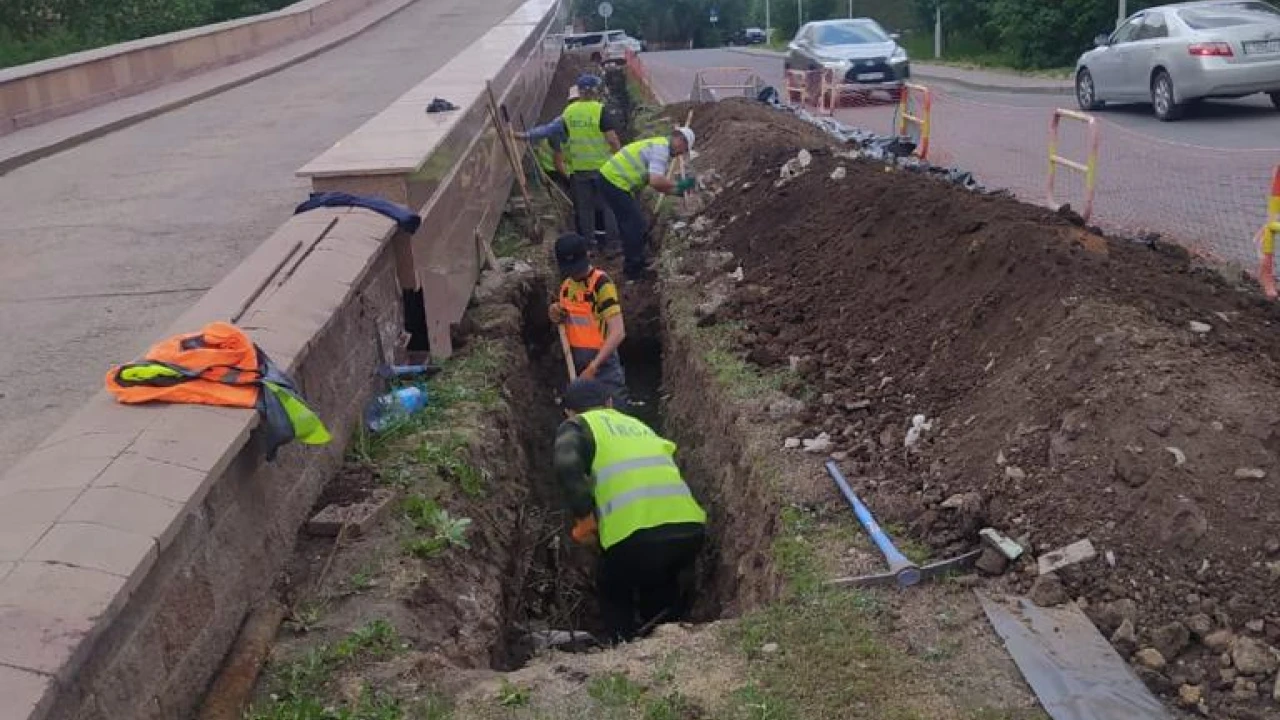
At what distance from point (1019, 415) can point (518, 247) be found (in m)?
6.76

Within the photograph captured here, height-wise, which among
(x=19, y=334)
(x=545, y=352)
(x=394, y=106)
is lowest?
(x=545, y=352)

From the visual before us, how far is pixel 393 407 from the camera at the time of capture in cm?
648

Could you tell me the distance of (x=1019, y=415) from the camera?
526 centimetres

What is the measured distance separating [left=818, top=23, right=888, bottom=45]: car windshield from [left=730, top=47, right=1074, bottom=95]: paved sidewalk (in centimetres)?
343

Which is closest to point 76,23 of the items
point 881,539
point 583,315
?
point 583,315

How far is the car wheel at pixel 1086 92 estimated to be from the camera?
54.6ft

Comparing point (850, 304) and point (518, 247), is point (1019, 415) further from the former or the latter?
point (518, 247)

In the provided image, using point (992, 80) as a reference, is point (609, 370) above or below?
below

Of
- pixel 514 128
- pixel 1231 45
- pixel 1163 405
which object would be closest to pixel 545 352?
pixel 514 128

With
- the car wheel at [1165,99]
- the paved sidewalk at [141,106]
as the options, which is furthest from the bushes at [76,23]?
the car wheel at [1165,99]

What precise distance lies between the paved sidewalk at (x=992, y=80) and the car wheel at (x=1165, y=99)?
7009 millimetres

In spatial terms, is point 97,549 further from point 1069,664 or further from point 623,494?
point 1069,664

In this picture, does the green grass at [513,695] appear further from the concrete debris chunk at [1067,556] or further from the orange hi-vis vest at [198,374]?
the concrete debris chunk at [1067,556]

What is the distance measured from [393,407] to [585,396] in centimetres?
111
